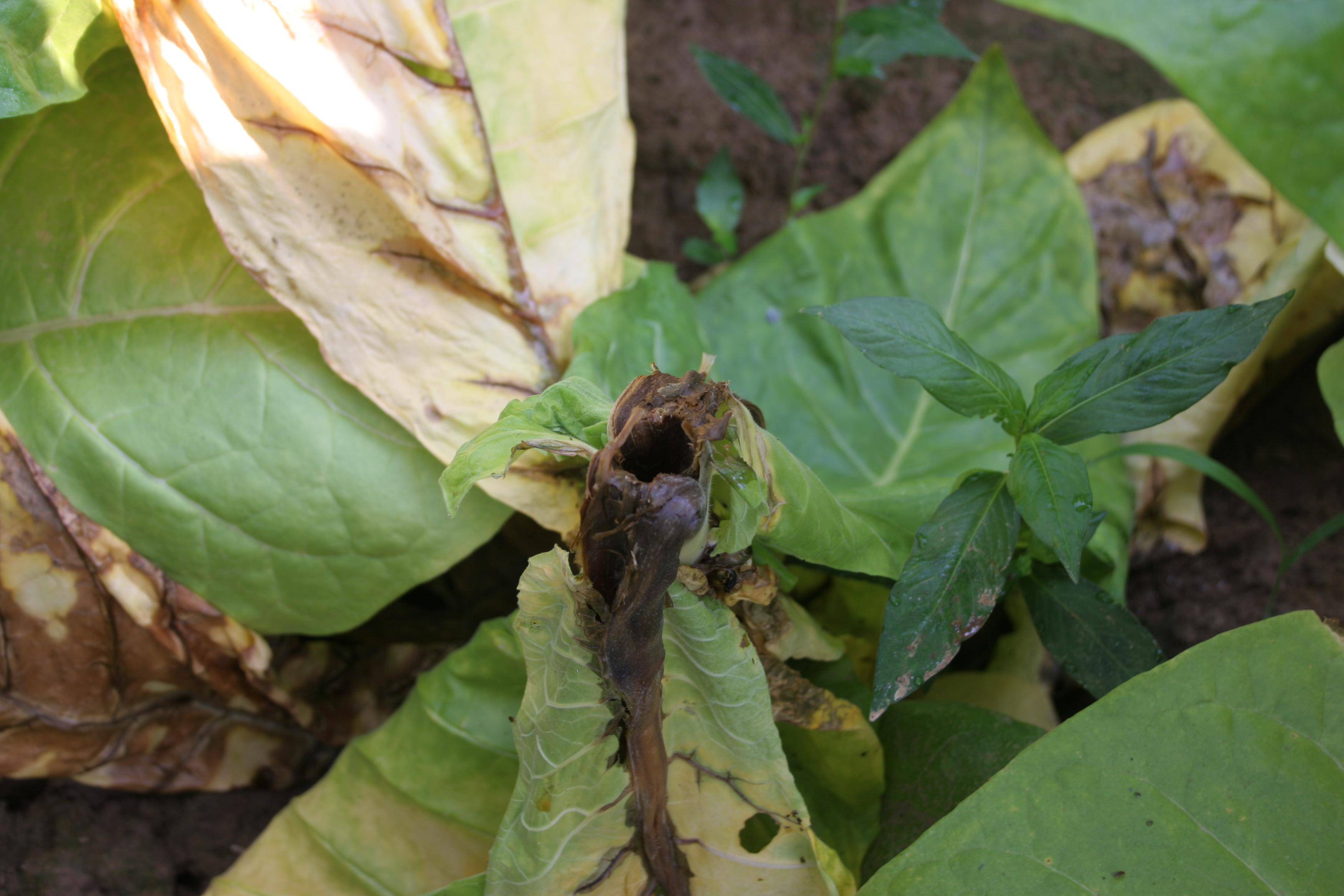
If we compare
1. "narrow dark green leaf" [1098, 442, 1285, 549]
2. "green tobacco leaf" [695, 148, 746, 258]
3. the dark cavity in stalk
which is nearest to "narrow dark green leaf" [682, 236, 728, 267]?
"green tobacco leaf" [695, 148, 746, 258]

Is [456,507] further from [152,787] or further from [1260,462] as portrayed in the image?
[1260,462]

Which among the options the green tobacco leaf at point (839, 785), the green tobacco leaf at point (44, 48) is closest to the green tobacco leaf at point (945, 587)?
the green tobacco leaf at point (839, 785)

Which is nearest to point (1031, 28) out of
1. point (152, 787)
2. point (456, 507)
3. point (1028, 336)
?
point (1028, 336)

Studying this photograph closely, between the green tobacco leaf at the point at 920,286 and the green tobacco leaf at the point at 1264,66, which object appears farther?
the green tobacco leaf at the point at 920,286

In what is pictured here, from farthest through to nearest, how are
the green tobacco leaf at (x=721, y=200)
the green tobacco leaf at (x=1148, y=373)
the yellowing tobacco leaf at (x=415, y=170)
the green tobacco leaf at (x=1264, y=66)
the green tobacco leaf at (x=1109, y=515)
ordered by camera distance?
the green tobacco leaf at (x=721, y=200)
the green tobacco leaf at (x=1109, y=515)
the yellowing tobacco leaf at (x=415, y=170)
the green tobacco leaf at (x=1148, y=373)
the green tobacco leaf at (x=1264, y=66)

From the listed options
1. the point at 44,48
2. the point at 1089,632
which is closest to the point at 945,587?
the point at 1089,632

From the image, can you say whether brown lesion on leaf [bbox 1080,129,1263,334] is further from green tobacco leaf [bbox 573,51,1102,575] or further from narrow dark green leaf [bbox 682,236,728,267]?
narrow dark green leaf [bbox 682,236,728,267]

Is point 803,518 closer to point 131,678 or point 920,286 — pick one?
point 920,286

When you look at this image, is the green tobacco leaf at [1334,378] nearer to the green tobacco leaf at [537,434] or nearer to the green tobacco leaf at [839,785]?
the green tobacco leaf at [839,785]
